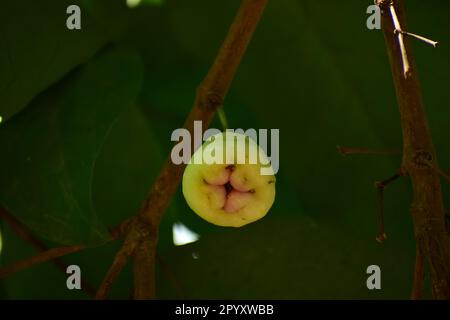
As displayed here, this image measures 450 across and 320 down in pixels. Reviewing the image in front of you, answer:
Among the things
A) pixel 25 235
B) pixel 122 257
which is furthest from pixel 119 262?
pixel 25 235

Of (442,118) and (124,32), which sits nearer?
(442,118)

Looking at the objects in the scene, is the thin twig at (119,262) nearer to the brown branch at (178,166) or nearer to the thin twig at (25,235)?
the brown branch at (178,166)

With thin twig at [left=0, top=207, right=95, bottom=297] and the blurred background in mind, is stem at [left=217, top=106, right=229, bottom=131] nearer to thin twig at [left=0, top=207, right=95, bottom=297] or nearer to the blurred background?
the blurred background

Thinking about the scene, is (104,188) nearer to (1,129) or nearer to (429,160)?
(1,129)

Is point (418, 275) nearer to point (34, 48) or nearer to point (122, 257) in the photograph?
point (122, 257)

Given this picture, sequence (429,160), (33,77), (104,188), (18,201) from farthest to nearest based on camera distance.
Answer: (104,188), (33,77), (18,201), (429,160)

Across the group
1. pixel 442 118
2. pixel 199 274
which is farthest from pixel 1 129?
pixel 442 118

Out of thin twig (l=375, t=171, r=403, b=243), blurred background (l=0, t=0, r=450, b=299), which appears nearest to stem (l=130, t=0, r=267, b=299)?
blurred background (l=0, t=0, r=450, b=299)
